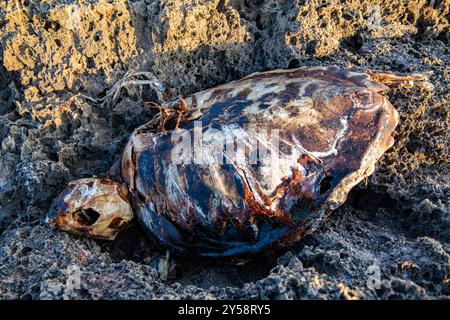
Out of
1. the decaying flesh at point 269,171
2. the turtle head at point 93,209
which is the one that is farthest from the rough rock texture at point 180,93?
the decaying flesh at point 269,171

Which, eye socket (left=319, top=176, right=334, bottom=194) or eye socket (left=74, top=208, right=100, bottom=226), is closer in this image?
eye socket (left=319, top=176, right=334, bottom=194)

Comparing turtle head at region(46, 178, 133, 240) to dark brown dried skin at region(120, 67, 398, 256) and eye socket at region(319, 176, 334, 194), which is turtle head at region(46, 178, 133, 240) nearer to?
dark brown dried skin at region(120, 67, 398, 256)

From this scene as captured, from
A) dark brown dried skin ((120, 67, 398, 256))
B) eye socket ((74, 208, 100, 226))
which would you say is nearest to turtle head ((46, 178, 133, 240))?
eye socket ((74, 208, 100, 226))

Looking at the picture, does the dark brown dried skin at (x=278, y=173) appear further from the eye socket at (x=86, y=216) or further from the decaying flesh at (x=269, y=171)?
the eye socket at (x=86, y=216)

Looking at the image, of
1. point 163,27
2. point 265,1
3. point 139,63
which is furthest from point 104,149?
point 265,1

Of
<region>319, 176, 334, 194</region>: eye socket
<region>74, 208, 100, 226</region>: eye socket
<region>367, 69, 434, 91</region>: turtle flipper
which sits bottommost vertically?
<region>74, 208, 100, 226</region>: eye socket

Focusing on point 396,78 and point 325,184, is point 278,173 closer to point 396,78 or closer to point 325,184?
point 325,184
